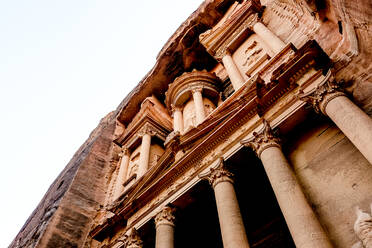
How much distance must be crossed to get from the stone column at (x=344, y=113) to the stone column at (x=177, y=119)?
25.6ft

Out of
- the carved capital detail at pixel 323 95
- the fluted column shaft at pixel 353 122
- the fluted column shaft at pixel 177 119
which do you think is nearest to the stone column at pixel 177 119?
the fluted column shaft at pixel 177 119

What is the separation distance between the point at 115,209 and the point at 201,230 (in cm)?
370

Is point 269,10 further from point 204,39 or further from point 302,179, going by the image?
point 302,179

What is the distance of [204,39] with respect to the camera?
15.8 m

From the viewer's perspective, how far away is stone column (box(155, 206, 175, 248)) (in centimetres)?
699

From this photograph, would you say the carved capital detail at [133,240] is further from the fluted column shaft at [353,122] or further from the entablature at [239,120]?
the fluted column shaft at [353,122]

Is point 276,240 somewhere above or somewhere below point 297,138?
below

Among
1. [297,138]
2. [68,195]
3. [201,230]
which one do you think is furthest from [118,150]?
[297,138]

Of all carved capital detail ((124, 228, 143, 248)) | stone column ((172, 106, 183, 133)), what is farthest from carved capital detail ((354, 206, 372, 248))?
stone column ((172, 106, 183, 133))

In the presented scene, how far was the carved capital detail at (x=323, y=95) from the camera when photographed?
226 inches

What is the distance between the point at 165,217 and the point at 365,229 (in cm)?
489

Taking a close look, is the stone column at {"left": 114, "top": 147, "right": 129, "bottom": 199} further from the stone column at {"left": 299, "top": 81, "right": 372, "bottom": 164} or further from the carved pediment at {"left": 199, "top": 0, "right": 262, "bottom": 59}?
the stone column at {"left": 299, "top": 81, "right": 372, "bottom": 164}

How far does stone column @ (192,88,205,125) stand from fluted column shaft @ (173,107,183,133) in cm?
120

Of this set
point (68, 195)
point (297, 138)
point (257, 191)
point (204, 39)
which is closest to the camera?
point (297, 138)
